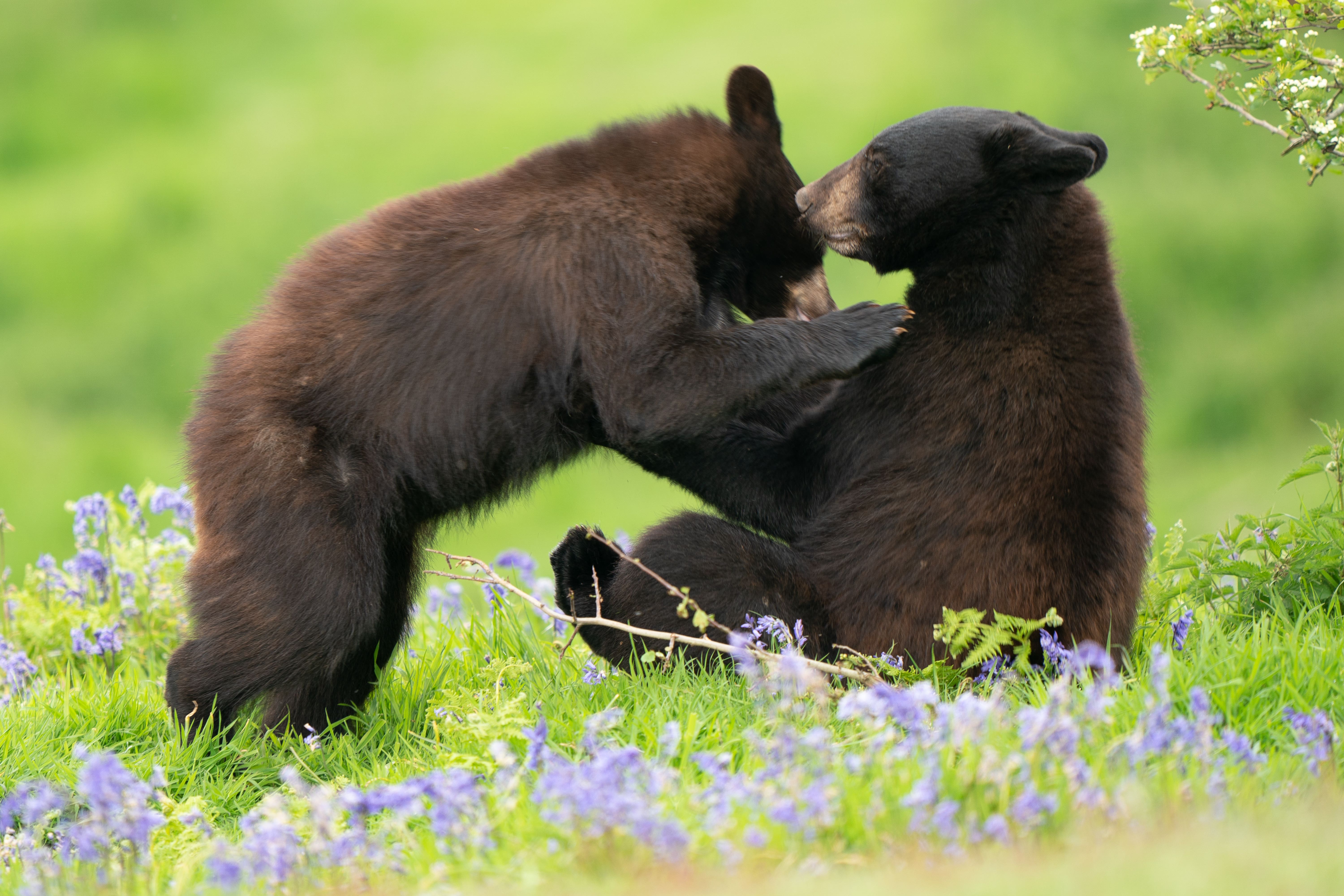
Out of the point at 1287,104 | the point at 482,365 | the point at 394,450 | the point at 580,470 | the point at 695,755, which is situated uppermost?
the point at 1287,104

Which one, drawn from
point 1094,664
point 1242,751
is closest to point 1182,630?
point 1094,664

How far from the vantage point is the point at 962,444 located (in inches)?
169

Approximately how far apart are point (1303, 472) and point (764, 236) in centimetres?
198

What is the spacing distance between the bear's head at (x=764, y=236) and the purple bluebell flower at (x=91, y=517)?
2.88 meters

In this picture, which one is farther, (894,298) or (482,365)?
(894,298)

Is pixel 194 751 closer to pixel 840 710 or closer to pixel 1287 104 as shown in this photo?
pixel 840 710

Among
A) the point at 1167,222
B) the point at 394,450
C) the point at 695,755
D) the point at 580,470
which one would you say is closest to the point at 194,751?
the point at 394,450

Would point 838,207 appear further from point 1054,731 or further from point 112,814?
point 112,814

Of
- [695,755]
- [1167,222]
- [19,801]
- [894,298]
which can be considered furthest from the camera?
[1167,222]

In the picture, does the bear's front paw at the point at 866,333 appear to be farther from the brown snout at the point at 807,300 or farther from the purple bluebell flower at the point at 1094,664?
the purple bluebell flower at the point at 1094,664

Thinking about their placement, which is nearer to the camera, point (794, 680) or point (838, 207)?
point (794, 680)

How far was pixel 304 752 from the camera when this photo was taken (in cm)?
437

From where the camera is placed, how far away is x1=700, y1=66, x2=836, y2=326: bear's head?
4930 mm

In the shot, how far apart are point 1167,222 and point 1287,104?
8.92 metres
